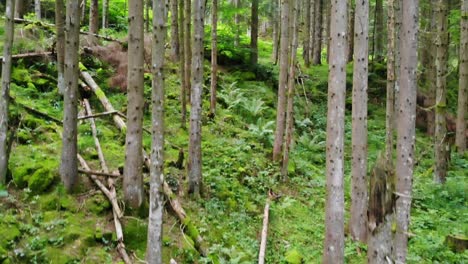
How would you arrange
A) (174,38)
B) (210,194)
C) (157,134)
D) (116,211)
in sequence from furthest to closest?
(174,38)
(210,194)
(116,211)
(157,134)

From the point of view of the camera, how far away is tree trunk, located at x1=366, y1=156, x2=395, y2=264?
12.5 feet

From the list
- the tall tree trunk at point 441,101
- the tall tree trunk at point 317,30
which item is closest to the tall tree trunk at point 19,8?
the tall tree trunk at point 441,101

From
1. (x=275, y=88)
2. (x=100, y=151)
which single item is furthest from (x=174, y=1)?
(x=275, y=88)

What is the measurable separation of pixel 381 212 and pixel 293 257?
3.94 m

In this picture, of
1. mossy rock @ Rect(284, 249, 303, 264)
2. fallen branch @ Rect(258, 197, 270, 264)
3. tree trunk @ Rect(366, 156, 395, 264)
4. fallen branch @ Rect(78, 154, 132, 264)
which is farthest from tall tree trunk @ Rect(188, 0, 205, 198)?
tree trunk @ Rect(366, 156, 395, 264)

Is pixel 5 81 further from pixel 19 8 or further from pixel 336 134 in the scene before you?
pixel 19 8

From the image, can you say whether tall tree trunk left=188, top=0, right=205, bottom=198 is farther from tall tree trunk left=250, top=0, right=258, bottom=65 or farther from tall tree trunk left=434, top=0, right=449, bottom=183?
tall tree trunk left=250, top=0, right=258, bottom=65

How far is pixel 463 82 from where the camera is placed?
13492mm

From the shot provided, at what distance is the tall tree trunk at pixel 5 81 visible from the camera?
6648 mm

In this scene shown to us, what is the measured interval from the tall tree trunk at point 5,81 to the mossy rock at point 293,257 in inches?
193

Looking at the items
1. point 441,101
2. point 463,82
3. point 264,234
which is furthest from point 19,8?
point 463,82

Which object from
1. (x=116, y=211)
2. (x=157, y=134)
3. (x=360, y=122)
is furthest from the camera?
(x=360, y=122)

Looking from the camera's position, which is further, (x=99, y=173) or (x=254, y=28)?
(x=254, y=28)

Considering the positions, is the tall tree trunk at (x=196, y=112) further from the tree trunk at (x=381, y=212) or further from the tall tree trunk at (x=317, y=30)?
the tall tree trunk at (x=317, y=30)
